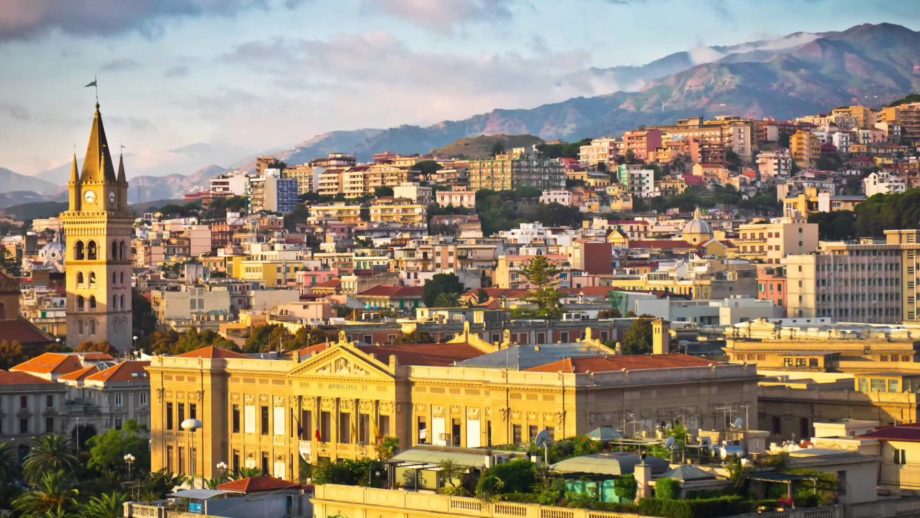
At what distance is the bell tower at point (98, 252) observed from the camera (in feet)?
478

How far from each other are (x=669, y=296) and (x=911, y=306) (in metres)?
16.6

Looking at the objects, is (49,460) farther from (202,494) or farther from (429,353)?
(202,494)

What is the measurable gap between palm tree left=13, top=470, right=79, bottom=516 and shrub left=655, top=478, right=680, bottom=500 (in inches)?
921

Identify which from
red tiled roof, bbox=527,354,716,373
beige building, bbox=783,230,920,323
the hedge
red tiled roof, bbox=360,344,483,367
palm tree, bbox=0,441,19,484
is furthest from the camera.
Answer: beige building, bbox=783,230,920,323

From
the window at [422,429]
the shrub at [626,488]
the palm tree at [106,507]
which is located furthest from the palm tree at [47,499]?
the shrub at [626,488]

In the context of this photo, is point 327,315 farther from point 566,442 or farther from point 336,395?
point 566,442

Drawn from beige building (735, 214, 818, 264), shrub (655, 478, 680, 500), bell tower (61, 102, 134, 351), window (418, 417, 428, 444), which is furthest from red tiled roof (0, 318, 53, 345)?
shrub (655, 478, 680, 500)

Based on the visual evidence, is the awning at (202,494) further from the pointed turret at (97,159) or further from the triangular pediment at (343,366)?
the pointed turret at (97,159)

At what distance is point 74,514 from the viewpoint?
61312mm

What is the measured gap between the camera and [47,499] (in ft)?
209

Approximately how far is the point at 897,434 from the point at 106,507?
18474 mm

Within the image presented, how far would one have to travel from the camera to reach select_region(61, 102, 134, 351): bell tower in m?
146

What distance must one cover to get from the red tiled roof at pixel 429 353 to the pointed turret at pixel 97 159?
69.8m

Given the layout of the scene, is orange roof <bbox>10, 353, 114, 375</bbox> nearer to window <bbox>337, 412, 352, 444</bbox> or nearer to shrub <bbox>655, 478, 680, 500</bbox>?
window <bbox>337, 412, 352, 444</bbox>
